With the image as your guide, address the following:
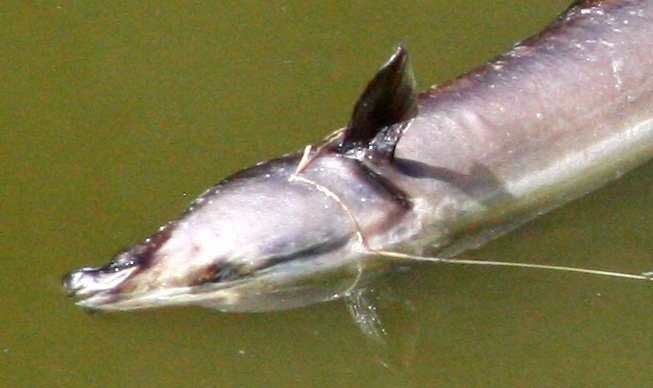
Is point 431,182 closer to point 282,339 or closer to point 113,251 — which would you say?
point 282,339

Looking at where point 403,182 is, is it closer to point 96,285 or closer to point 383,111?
point 383,111

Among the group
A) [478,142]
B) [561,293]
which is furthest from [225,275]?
[561,293]

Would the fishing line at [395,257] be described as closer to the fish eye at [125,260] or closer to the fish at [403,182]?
the fish at [403,182]

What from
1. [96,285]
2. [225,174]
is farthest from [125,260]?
[225,174]

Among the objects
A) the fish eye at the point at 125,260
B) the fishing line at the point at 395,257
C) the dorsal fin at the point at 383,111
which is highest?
the dorsal fin at the point at 383,111

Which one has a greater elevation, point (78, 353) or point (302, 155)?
point (302, 155)

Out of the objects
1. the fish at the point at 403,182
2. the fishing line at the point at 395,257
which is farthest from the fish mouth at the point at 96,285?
the fishing line at the point at 395,257

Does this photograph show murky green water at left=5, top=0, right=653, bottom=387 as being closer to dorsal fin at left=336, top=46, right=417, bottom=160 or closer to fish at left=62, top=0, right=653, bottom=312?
fish at left=62, top=0, right=653, bottom=312

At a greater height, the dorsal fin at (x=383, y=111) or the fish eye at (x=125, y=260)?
the dorsal fin at (x=383, y=111)
